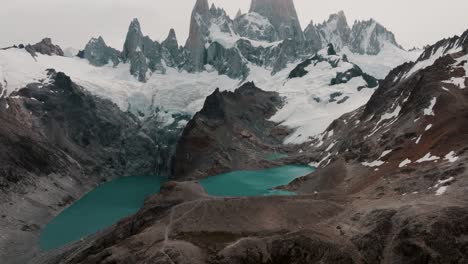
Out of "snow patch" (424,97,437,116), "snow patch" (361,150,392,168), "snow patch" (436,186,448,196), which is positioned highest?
"snow patch" (424,97,437,116)

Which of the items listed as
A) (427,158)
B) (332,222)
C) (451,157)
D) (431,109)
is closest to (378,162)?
(431,109)

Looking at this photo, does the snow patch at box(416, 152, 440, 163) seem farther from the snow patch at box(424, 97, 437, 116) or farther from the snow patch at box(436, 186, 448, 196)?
the snow patch at box(424, 97, 437, 116)

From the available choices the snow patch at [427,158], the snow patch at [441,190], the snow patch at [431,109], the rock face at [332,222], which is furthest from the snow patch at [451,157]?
the snow patch at [431,109]

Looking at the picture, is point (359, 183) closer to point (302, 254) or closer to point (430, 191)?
point (430, 191)

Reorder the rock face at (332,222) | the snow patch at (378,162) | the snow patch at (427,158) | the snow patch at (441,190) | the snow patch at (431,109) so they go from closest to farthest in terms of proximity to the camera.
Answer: the rock face at (332,222) → the snow patch at (441,190) → the snow patch at (427,158) → the snow patch at (378,162) → the snow patch at (431,109)

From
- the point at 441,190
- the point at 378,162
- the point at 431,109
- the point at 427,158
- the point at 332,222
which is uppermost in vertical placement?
the point at 431,109

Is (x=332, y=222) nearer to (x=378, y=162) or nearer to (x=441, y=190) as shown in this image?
(x=441, y=190)

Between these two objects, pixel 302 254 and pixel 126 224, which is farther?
pixel 126 224

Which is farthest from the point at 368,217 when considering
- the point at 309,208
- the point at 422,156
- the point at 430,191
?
the point at 422,156

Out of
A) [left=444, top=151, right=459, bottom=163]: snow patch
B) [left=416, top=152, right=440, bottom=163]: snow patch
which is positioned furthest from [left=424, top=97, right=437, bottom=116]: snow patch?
[left=444, top=151, right=459, bottom=163]: snow patch

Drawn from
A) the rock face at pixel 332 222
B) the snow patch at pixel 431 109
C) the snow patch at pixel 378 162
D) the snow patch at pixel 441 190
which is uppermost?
the snow patch at pixel 431 109

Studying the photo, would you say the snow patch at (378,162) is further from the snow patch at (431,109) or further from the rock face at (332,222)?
the snow patch at (431,109)
